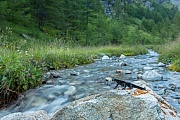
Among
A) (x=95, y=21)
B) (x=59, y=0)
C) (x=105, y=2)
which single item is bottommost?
(x=95, y=21)

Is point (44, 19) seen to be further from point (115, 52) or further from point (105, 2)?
point (105, 2)

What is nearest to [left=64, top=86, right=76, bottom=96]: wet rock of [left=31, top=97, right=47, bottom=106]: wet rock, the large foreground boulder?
[left=31, top=97, right=47, bottom=106]: wet rock

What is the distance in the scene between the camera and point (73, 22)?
1576 inches

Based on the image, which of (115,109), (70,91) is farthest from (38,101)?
(115,109)

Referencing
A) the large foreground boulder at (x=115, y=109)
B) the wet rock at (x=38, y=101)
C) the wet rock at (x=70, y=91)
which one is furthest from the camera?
the wet rock at (x=70, y=91)

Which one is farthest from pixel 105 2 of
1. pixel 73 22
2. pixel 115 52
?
pixel 115 52

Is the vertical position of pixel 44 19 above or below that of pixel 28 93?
above

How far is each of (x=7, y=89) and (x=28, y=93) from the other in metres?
0.55

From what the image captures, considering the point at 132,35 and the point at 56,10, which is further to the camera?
the point at 132,35

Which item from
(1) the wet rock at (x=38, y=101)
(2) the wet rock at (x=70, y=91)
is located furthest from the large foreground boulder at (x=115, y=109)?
(2) the wet rock at (x=70, y=91)

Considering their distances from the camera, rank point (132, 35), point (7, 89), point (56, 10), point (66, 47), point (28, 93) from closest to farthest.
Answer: point (7, 89), point (28, 93), point (66, 47), point (56, 10), point (132, 35)

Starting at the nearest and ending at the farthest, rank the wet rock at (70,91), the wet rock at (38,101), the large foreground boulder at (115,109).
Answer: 1. the large foreground boulder at (115,109)
2. the wet rock at (38,101)
3. the wet rock at (70,91)

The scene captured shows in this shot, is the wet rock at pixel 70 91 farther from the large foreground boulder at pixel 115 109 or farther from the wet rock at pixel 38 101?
the large foreground boulder at pixel 115 109

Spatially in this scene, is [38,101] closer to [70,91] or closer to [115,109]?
[70,91]
